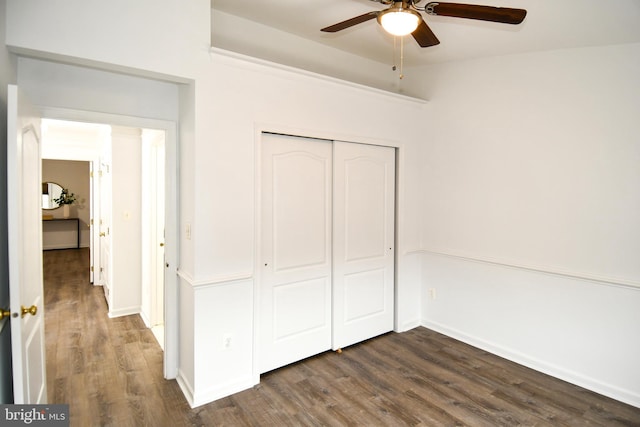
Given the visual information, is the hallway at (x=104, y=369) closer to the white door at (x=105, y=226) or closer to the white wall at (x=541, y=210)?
the white door at (x=105, y=226)

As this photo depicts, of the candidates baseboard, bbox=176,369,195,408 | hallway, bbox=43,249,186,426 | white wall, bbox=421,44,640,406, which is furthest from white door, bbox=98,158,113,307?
white wall, bbox=421,44,640,406

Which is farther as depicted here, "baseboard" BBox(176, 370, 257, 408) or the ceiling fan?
"baseboard" BBox(176, 370, 257, 408)

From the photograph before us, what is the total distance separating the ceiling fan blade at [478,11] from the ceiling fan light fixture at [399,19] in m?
0.10

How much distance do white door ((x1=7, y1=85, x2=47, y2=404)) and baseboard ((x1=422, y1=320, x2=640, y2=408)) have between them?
137 inches

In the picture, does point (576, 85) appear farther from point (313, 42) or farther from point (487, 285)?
point (313, 42)

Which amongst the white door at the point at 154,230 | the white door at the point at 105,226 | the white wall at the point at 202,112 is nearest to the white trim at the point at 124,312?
the white door at the point at 105,226

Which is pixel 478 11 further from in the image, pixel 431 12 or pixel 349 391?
pixel 349 391

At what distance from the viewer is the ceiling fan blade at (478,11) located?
5.79ft

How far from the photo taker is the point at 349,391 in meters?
2.75

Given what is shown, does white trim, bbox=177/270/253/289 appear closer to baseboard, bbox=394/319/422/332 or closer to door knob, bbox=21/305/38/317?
door knob, bbox=21/305/38/317

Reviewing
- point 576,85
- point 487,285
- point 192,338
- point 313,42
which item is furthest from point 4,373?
point 576,85

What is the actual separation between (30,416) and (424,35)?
282cm

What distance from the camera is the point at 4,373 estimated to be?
5.84ft

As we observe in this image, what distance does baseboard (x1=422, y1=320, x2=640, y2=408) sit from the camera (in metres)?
2.66
